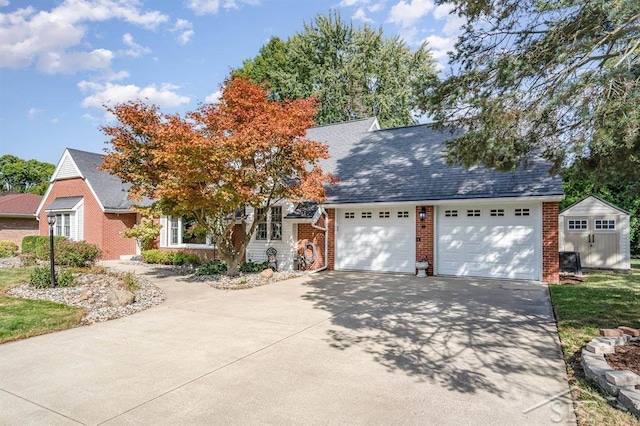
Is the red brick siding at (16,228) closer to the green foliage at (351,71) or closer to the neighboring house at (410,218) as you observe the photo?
the neighboring house at (410,218)

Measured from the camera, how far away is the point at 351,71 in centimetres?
2803

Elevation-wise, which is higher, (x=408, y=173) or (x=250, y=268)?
A: (x=408, y=173)

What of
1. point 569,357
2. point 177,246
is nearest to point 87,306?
point 569,357

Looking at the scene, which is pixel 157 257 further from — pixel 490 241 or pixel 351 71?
pixel 351 71

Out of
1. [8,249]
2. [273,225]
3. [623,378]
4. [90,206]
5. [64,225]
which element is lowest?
[8,249]

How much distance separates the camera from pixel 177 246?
1727 cm

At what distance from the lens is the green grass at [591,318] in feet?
10.7

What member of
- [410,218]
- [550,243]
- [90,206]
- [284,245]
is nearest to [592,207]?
[550,243]

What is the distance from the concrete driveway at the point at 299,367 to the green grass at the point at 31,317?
0.34 m

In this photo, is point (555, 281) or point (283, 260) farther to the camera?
point (283, 260)

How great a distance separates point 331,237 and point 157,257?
857cm

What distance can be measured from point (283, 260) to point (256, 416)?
11030 mm

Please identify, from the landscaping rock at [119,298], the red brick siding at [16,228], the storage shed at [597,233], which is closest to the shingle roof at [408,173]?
the storage shed at [597,233]

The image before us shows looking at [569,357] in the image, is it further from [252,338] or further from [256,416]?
[252,338]
